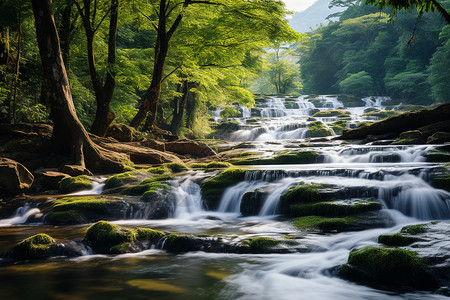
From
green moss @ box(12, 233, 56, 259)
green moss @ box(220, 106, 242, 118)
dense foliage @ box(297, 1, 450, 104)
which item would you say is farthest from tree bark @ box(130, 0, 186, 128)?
dense foliage @ box(297, 1, 450, 104)

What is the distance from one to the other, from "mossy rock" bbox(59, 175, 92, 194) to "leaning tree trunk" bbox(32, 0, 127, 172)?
1353mm

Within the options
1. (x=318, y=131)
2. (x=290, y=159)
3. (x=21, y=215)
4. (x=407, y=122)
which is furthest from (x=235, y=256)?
(x=318, y=131)

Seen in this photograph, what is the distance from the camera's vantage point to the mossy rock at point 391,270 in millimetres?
3852

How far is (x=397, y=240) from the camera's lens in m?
4.59

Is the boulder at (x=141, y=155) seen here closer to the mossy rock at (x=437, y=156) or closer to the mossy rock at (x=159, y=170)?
the mossy rock at (x=159, y=170)

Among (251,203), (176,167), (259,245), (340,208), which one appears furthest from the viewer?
(176,167)

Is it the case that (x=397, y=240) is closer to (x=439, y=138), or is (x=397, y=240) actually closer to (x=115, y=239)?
(x=115, y=239)

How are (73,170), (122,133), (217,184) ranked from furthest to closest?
1. (122,133)
2. (73,170)
3. (217,184)

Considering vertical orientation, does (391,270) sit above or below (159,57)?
below

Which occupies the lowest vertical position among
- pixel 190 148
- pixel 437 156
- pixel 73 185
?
pixel 73 185

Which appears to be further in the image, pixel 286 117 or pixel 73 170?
pixel 286 117

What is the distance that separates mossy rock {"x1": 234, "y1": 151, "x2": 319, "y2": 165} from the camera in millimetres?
12688

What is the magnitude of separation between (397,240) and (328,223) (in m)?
1.66

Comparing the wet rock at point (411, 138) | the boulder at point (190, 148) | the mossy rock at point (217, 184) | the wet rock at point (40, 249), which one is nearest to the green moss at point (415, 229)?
the mossy rock at point (217, 184)
